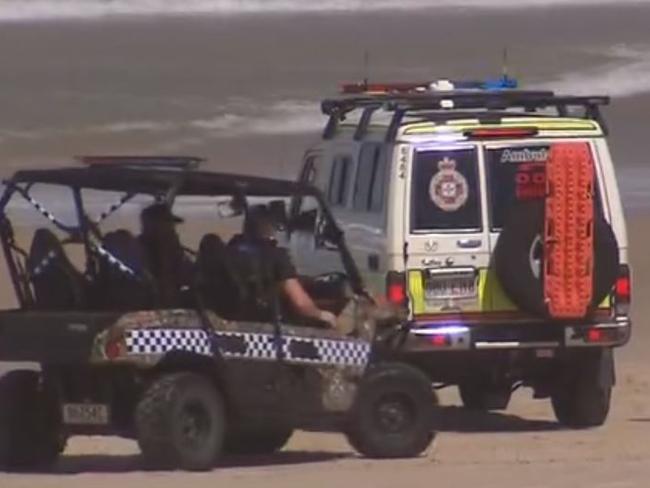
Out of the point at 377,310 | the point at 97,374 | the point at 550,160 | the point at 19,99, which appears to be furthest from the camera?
the point at 19,99

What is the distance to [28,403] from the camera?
13914 mm

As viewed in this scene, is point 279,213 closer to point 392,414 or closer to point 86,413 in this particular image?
point 392,414

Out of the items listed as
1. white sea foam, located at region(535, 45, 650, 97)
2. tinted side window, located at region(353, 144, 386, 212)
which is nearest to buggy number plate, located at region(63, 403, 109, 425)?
tinted side window, located at region(353, 144, 386, 212)

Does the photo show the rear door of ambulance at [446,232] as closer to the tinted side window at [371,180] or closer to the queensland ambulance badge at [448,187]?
the queensland ambulance badge at [448,187]

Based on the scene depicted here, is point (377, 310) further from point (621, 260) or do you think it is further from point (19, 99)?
point (19, 99)

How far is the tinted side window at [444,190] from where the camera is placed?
1552cm

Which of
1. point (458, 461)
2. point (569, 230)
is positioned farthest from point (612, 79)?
point (458, 461)

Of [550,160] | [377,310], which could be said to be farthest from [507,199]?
[377,310]

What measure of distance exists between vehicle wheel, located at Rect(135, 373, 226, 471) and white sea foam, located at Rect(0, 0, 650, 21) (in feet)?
128

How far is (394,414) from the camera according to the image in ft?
47.4

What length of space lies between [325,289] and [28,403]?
1.78m

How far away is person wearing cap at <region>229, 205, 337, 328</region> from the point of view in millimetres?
13867

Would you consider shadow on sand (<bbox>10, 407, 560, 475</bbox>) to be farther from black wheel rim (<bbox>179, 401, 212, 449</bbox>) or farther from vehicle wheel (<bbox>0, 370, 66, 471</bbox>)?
black wheel rim (<bbox>179, 401, 212, 449</bbox>)

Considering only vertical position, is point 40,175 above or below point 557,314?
above
